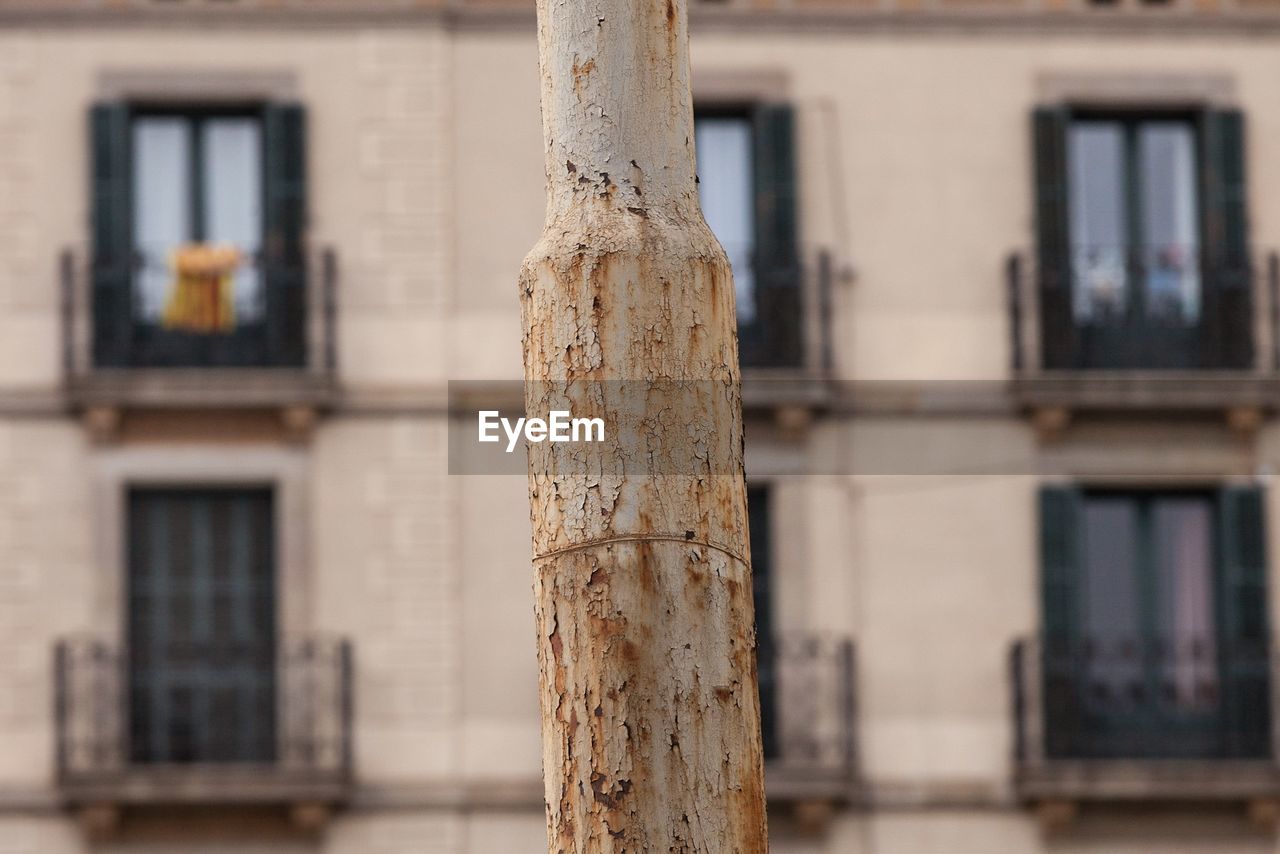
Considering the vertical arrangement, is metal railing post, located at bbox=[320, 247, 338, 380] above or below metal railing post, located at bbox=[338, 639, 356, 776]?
above

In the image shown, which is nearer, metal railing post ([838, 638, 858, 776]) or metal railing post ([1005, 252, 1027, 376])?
metal railing post ([838, 638, 858, 776])

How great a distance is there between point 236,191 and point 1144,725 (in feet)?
28.4

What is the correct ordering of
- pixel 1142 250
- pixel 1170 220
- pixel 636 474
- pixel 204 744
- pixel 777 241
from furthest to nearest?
pixel 1170 220, pixel 1142 250, pixel 777 241, pixel 204 744, pixel 636 474

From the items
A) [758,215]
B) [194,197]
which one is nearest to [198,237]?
[194,197]

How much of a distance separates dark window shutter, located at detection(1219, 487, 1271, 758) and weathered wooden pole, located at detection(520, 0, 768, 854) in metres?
17.5

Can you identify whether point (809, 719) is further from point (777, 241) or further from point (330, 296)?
point (330, 296)

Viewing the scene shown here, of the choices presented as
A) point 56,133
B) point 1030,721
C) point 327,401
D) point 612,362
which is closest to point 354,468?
point 327,401

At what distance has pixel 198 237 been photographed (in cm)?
2145

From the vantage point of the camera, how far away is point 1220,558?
21.7 m

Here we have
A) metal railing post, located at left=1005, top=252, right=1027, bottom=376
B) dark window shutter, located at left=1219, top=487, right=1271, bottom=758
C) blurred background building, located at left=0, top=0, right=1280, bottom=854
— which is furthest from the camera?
metal railing post, located at left=1005, top=252, right=1027, bottom=376

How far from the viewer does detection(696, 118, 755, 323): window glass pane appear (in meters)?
21.7

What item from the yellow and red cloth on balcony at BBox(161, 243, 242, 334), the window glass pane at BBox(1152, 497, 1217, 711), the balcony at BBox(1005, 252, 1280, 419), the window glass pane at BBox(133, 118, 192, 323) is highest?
the window glass pane at BBox(133, 118, 192, 323)

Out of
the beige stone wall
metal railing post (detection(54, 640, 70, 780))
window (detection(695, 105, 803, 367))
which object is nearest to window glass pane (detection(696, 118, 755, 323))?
window (detection(695, 105, 803, 367))

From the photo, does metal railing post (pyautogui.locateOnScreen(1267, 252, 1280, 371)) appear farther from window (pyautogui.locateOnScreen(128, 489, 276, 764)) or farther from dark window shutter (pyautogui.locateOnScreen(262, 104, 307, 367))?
window (pyautogui.locateOnScreen(128, 489, 276, 764))
